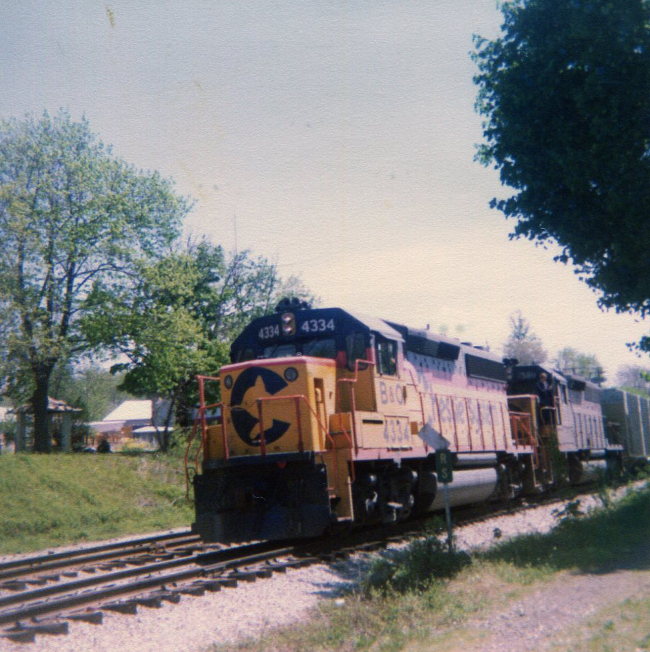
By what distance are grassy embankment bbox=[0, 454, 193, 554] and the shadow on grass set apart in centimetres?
1027

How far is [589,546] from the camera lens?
33.6ft

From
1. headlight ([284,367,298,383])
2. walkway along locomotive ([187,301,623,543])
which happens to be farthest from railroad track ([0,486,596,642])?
headlight ([284,367,298,383])

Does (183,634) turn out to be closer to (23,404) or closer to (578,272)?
(578,272)

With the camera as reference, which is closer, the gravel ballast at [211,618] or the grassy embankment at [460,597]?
A: the grassy embankment at [460,597]

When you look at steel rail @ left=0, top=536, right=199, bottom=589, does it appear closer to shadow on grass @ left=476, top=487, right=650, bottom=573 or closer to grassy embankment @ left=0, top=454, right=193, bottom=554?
grassy embankment @ left=0, top=454, right=193, bottom=554

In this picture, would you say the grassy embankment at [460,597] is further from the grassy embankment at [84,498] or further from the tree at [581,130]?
the grassy embankment at [84,498]

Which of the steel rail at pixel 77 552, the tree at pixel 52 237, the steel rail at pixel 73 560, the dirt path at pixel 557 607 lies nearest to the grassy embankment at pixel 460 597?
the dirt path at pixel 557 607

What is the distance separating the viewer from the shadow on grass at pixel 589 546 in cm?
907

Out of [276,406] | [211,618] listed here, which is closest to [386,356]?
[276,406]

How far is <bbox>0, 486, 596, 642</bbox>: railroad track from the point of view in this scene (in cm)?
737

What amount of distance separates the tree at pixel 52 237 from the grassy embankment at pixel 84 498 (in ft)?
17.7

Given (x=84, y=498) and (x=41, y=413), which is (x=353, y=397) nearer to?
(x=84, y=498)

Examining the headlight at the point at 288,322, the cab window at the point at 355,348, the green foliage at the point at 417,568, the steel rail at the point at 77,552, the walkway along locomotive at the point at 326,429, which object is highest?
the headlight at the point at 288,322

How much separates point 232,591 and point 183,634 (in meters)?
1.66
